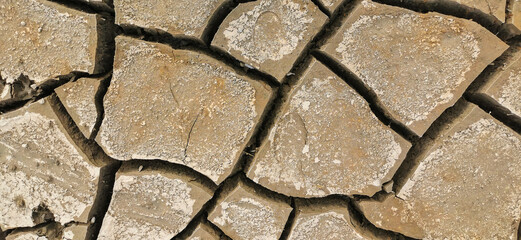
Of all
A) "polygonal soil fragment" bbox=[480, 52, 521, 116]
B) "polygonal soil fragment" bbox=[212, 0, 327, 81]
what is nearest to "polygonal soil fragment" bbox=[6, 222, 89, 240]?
"polygonal soil fragment" bbox=[212, 0, 327, 81]

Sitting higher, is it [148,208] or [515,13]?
[515,13]

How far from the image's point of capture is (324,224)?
1.65 m

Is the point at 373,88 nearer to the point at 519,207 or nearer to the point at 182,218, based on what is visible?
the point at 519,207

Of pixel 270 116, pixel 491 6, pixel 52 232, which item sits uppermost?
pixel 491 6

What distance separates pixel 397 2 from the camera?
161cm

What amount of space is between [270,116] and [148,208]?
2.38ft

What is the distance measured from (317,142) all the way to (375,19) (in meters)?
0.61

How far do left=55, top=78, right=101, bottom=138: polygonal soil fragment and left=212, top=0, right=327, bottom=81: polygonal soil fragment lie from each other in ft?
2.12

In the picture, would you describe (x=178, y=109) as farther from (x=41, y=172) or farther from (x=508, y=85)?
(x=508, y=85)

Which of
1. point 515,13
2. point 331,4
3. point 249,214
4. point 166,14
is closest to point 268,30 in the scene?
point 331,4

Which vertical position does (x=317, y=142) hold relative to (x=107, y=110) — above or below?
above

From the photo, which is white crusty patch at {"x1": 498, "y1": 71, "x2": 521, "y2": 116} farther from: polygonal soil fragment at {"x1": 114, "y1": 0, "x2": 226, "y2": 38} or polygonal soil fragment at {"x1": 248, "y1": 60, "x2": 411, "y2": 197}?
polygonal soil fragment at {"x1": 114, "y1": 0, "x2": 226, "y2": 38}

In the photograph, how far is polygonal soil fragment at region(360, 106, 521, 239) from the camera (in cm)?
162

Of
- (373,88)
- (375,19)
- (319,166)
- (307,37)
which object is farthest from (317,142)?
(375,19)
